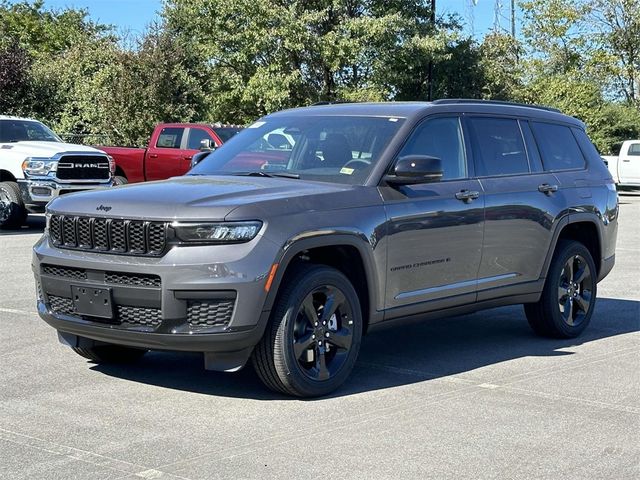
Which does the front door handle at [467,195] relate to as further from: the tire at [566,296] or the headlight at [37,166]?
the headlight at [37,166]

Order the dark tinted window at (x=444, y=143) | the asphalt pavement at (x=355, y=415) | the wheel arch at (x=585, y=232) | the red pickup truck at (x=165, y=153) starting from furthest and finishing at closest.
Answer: the red pickup truck at (x=165, y=153) < the wheel arch at (x=585, y=232) < the dark tinted window at (x=444, y=143) < the asphalt pavement at (x=355, y=415)

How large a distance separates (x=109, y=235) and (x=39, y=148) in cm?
1254

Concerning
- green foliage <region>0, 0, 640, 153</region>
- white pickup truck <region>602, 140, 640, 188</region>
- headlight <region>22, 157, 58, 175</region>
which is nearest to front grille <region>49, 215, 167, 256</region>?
headlight <region>22, 157, 58, 175</region>

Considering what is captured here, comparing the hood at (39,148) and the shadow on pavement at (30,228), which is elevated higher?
the hood at (39,148)

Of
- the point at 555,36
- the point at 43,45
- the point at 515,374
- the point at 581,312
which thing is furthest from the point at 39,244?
the point at 43,45

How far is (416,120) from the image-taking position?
7211 millimetres

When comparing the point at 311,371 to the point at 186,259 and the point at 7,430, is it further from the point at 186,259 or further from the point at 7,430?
the point at 7,430

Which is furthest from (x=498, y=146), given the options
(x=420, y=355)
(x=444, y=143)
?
(x=420, y=355)

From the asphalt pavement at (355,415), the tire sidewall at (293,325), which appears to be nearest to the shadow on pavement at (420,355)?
the asphalt pavement at (355,415)

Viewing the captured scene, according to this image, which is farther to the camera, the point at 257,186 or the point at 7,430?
the point at 257,186

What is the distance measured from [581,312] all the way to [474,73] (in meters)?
32.2

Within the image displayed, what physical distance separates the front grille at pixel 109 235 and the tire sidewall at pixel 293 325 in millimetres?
822

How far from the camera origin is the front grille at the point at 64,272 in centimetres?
624

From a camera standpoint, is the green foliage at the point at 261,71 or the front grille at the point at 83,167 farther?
the green foliage at the point at 261,71
